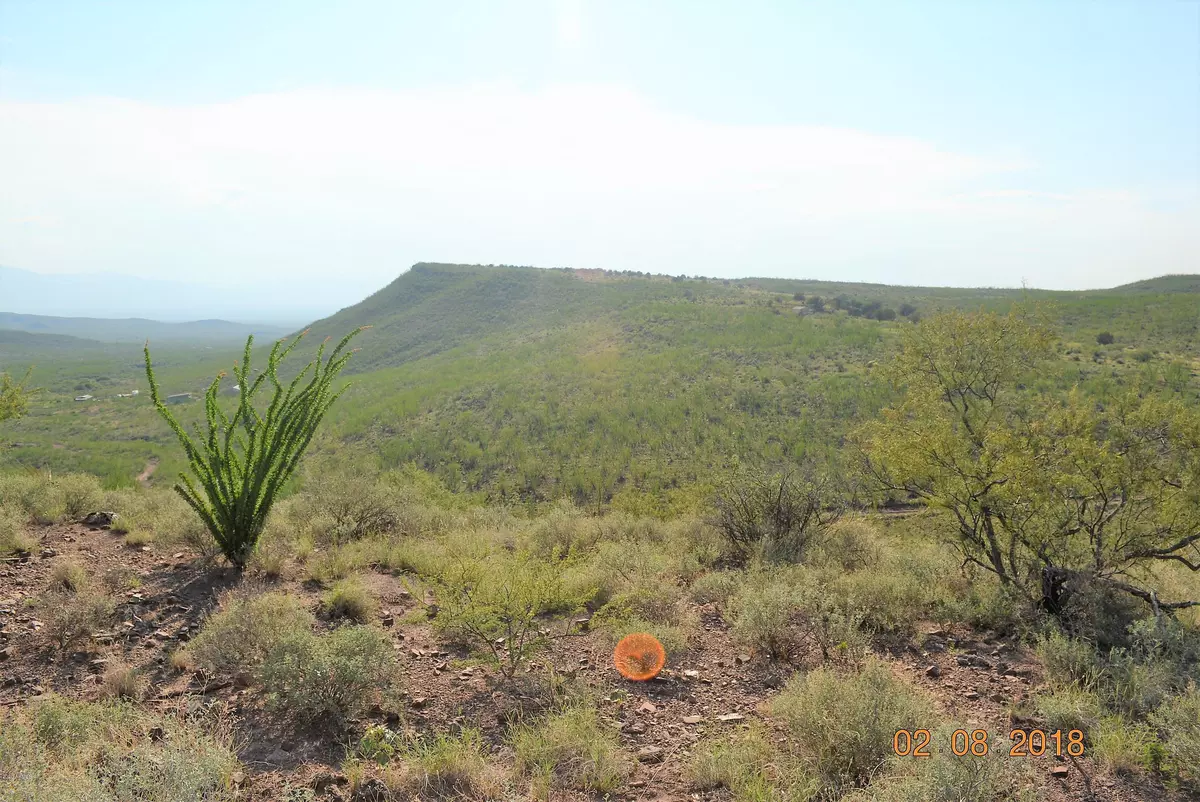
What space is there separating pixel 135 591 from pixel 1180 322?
48.5 m

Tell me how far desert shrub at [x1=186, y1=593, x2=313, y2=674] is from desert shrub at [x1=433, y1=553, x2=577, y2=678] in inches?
53.3

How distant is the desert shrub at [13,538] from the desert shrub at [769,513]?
9.23 metres

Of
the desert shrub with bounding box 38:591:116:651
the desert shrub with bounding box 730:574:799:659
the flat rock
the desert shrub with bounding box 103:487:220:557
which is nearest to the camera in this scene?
the flat rock

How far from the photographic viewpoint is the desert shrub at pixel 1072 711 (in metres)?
4.46

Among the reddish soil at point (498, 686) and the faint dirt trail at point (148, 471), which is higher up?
the reddish soil at point (498, 686)

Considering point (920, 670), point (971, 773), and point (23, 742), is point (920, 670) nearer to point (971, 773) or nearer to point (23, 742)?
point (971, 773)

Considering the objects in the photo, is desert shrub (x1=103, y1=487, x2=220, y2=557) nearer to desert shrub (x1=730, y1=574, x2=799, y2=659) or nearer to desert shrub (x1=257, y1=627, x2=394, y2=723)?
desert shrub (x1=257, y1=627, x2=394, y2=723)

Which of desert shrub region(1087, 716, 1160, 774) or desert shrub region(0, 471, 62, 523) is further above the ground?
desert shrub region(0, 471, 62, 523)

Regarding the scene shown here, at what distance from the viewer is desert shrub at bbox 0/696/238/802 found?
3354 mm

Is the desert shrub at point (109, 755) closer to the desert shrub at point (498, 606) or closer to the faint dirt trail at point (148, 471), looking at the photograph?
the desert shrub at point (498, 606)

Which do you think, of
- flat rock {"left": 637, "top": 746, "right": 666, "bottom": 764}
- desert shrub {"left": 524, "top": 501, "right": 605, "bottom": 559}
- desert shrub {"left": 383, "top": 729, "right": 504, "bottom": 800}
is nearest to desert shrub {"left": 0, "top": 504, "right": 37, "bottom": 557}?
desert shrub {"left": 524, "top": 501, "right": 605, "bottom": 559}

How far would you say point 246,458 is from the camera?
Answer: 7770mm

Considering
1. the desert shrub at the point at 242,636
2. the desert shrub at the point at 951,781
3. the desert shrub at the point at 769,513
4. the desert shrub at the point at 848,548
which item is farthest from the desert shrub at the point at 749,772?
the desert shrub at the point at 769,513

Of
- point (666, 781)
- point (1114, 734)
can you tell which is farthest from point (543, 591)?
point (1114, 734)
